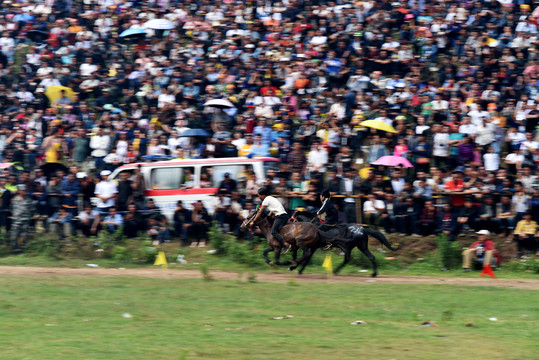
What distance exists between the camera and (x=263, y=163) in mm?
20781

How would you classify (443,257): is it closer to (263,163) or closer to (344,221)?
(344,221)

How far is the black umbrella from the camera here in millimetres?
29250

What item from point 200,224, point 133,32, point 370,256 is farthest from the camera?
point 133,32

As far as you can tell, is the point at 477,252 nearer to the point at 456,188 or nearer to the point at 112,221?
the point at 456,188

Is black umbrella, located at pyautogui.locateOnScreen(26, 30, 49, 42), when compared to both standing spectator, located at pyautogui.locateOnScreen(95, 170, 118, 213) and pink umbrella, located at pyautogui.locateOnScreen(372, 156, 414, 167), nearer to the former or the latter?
standing spectator, located at pyautogui.locateOnScreen(95, 170, 118, 213)

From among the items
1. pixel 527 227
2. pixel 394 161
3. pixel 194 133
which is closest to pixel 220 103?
pixel 194 133

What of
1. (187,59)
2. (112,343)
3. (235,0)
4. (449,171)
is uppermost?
(235,0)

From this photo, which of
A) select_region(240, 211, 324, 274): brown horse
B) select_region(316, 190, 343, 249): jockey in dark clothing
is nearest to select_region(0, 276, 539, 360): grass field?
select_region(240, 211, 324, 274): brown horse

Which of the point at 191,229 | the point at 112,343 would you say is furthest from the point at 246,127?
the point at 112,343

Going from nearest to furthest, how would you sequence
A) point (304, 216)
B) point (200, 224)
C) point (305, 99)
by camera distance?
point (304, 216)
point (200, 224)
point (305, 99)

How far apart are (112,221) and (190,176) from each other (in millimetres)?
2317

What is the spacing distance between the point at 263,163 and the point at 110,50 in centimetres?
966

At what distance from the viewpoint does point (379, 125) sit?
21.4 metres

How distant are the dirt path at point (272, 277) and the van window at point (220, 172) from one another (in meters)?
3.31
